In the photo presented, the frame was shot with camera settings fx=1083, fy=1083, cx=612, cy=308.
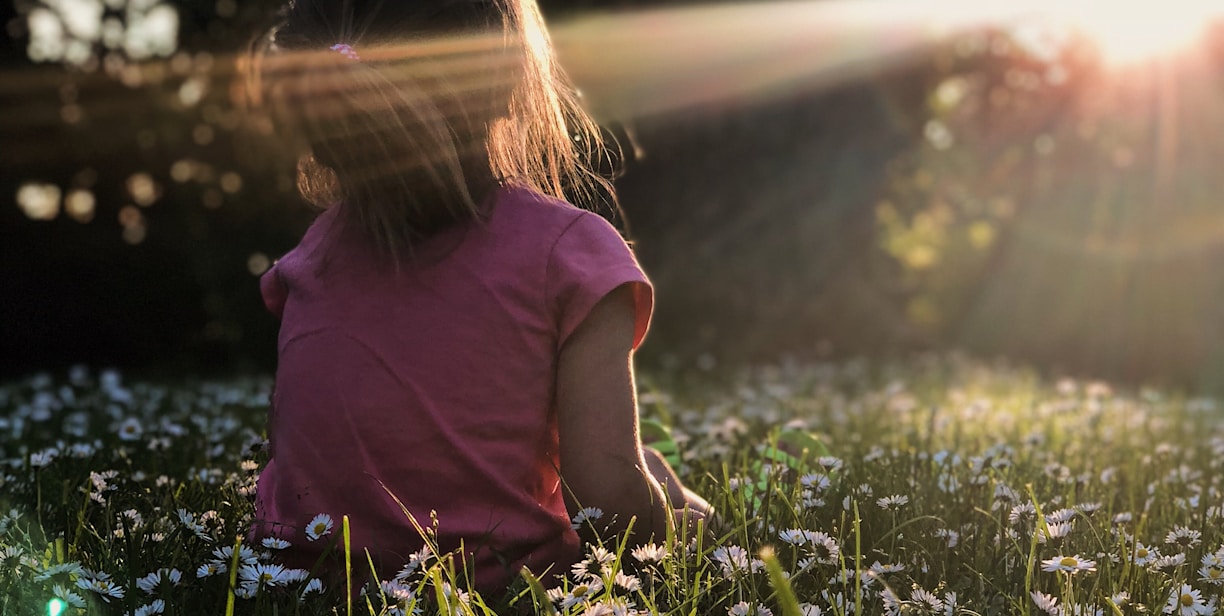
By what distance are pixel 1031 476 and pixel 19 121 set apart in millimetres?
7819

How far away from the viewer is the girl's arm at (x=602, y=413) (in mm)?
1883

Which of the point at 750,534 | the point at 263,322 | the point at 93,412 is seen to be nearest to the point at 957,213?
the point at 263,322

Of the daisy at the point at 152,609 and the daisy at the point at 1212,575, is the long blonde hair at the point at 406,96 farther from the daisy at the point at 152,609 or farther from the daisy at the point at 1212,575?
the daisy at the point at 1212,575

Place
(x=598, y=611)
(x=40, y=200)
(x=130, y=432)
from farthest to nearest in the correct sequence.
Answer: (x=40, y=200) < (x=130, y=432) < (x=598, y=611)

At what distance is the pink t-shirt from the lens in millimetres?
1955

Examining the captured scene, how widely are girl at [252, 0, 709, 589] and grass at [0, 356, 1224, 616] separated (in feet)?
0.33

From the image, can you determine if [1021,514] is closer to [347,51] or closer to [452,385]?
[452,385]

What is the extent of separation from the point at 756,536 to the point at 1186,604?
78 cm

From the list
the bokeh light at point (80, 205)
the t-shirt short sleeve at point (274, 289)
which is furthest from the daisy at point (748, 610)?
the bokeh light at point (80, 205)

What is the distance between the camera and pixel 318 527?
1948mm

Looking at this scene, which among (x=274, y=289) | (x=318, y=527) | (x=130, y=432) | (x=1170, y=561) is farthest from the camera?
(x=130, y=432)

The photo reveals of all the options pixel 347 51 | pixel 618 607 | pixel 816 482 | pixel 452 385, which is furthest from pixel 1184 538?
pixel 347 51

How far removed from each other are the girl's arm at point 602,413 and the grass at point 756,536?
0.11 meters

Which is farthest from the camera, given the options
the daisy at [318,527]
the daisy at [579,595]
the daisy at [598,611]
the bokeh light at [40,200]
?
the bokeh light at [40,200]
